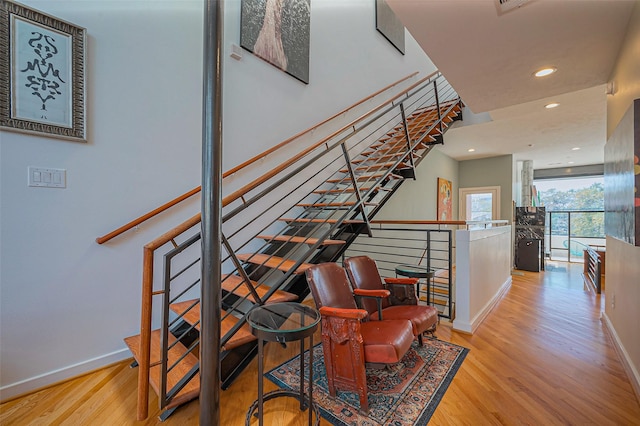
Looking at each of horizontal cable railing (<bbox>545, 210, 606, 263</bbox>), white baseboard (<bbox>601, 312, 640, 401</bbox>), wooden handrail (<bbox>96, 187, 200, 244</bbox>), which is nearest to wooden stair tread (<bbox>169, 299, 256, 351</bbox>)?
wooden handrail (<bbox>96, 187, 200, 244</bbox>)

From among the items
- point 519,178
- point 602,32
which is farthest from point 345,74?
point 519,178

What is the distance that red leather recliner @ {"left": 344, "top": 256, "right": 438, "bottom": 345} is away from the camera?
7.10 feet

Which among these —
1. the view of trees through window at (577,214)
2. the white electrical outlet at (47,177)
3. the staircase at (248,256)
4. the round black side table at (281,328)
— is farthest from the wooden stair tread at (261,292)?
the view of trees through window at (577,214)

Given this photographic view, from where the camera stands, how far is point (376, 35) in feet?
16.1

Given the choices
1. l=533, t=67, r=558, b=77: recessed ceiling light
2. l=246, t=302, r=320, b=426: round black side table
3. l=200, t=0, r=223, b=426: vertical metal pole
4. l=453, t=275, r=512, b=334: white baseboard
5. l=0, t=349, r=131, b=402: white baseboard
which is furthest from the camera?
l=453, t=275, r=512, b=334: white baseboard

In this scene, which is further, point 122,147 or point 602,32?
point 122,147

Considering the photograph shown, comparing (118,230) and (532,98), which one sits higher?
(532,98)

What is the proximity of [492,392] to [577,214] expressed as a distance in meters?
8.33

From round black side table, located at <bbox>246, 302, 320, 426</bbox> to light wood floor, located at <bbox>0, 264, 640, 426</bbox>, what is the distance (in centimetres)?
9

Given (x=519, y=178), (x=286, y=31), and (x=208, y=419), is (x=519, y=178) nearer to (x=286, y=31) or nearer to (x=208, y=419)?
(x=286, y=31)

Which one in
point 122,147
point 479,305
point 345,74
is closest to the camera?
point 122,147

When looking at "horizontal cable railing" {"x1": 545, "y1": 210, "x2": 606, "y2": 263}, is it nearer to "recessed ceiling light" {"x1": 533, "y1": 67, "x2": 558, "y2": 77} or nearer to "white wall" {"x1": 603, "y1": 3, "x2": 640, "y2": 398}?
"white wall" {"x1": 603, "y1": 3, "x2": 640, "y2": 398}

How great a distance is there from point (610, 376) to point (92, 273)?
392 cm

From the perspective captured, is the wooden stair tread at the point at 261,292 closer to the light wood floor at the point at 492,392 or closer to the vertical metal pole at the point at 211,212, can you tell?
the light wood floor at the point at 492,392
